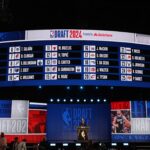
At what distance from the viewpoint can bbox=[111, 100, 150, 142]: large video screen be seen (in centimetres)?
2061

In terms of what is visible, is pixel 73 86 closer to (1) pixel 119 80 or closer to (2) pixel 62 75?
(2) pixel 62 75

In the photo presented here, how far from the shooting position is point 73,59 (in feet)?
63.2

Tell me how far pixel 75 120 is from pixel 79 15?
6434mm

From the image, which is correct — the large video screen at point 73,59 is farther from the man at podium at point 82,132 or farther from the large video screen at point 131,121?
the man at podium at point 82,132

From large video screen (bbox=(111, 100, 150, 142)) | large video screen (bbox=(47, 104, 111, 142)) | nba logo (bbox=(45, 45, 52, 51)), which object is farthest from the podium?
nba logo (bbox=(45, 45, 52, 51))

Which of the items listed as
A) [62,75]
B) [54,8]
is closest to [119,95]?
[62,75]

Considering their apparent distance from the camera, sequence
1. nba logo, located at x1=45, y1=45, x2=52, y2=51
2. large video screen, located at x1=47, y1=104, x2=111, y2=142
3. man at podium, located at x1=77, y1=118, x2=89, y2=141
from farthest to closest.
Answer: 1. large video screen, located at x1=47, y1=104, x2=111, y2=142
2. man at podium, located at x1=77, y1=118, x2=89, y2=141
3. nba logo, located at x1=45, y1=45, x2=52, y2=51

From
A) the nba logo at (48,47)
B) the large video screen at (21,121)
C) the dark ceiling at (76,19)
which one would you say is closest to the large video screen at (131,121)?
the dark ceiling at (76,19)

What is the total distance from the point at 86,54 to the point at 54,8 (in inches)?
186

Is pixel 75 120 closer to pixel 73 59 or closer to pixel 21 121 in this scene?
pixel 21 121

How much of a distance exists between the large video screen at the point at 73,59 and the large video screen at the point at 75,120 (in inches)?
136

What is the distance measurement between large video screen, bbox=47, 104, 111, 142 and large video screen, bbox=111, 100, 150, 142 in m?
1.22

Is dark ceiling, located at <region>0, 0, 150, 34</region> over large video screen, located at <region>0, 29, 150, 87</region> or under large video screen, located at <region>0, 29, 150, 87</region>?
over

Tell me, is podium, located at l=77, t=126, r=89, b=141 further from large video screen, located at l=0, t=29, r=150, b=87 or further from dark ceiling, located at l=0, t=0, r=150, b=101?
large video screen, located at l=0, t=29, r=150, b=87
